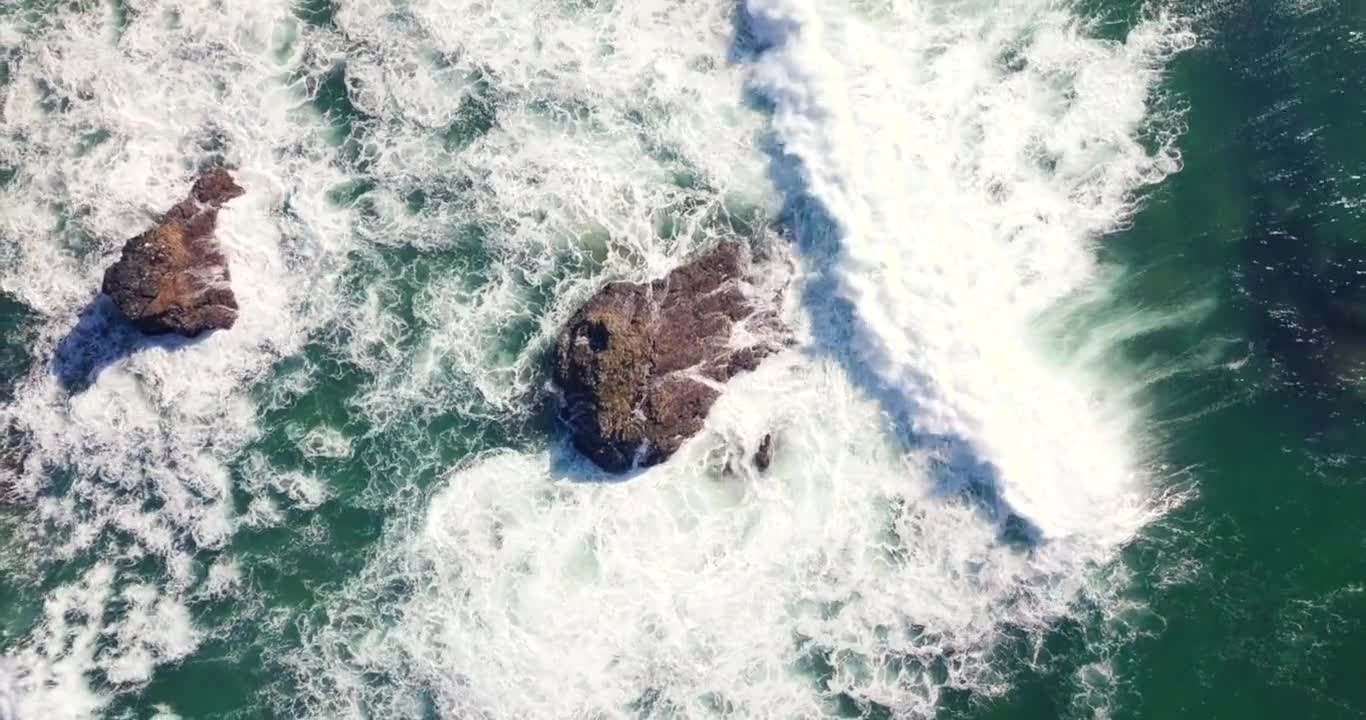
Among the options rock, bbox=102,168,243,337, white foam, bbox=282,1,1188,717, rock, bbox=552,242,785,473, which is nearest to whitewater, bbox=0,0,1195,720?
white foam, bbox=282,1,1188,717

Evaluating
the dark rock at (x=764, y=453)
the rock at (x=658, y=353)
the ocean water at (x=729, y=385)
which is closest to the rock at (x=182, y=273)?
the ocean water at (x=729, y=385)

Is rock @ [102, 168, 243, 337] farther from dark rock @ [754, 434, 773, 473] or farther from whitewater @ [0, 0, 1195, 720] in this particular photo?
dark rock @ [754, 434, 773, 473]

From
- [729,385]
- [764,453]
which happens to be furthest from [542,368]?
[764,453]

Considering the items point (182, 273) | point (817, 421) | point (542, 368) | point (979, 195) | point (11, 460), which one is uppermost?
point (979, 195)

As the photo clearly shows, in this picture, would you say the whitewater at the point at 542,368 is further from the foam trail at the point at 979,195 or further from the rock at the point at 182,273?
the rock at the point at 182,273

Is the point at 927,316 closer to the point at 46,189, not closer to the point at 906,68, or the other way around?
the point at 906,68

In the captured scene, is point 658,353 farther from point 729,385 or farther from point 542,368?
point 542,368

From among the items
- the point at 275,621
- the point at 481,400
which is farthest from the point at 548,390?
the point at 275,621

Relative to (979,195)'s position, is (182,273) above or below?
below
